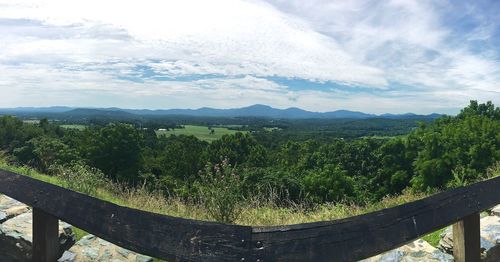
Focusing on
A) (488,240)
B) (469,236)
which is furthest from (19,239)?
(488,240)

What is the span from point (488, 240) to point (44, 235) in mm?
3999

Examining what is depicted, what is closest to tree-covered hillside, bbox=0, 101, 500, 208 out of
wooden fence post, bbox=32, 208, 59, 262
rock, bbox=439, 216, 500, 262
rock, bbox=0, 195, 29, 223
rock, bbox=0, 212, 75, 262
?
rock, bbox=0, 195, 29, 223

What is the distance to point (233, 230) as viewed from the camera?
1.46 metres

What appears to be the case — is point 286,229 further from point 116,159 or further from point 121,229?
point 116,159

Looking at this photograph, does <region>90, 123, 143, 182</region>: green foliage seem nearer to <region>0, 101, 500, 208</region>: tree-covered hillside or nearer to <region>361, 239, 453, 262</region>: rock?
<region>0, 101, 500, 208</region>: tree-covered hillside

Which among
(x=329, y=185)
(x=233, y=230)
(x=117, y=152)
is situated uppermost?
(x=233, y=230)

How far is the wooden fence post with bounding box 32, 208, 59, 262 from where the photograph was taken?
2.34m

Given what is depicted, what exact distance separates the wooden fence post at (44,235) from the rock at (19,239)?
1201mm

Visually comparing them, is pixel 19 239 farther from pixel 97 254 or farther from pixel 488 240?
pixel 488 240

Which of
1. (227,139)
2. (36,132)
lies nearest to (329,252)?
(227,139)

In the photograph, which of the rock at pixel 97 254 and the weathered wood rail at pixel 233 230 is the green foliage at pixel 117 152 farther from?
the weathered wood rail at pixel 233 230

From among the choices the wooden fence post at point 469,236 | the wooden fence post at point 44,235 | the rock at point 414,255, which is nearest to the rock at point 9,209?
the wooden fence post at point 44,235

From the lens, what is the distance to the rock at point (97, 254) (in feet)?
12.0

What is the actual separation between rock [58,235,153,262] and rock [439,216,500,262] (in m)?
3.16
